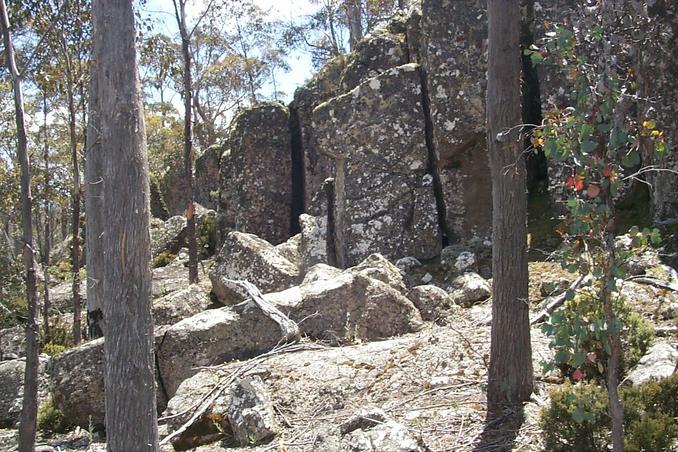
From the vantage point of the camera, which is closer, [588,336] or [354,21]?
[588,336]

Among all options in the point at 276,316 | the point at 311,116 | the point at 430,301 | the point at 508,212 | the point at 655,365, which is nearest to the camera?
the point at 655,365

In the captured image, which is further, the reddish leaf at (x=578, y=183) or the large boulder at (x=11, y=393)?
the large boulder at (x=11, y=393)

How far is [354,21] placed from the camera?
96.3 feet

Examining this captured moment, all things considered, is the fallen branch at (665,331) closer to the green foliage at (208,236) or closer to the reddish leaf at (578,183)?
the reddish leaf at (578,183)

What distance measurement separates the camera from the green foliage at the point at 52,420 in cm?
927

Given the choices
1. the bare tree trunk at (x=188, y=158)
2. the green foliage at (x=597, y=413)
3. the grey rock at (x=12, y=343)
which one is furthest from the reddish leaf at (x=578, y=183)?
the grey rock at (x=12, y=343)

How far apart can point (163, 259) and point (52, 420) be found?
10.2m

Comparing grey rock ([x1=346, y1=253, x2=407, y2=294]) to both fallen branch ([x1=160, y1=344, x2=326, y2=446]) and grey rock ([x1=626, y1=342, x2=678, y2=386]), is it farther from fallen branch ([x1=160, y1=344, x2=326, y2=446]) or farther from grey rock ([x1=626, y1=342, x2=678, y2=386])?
grey rock ([x1=626, y1=342, x2=678, y2=386])

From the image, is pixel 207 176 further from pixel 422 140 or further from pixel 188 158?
pixel 422 140

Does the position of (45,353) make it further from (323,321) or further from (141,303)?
(141,303)

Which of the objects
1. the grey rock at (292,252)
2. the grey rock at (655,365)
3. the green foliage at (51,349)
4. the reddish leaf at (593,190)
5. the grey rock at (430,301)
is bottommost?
the green foliage at (51,349)

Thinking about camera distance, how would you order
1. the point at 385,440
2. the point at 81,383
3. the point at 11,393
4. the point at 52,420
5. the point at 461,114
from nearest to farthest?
the point at 385,440
the point at 81,383
the point at 52,420
the point at 11,393
the point at 461,114

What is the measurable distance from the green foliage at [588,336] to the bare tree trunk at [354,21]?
23.8 m

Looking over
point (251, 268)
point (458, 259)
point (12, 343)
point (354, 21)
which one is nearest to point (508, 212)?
point (458, 259)
